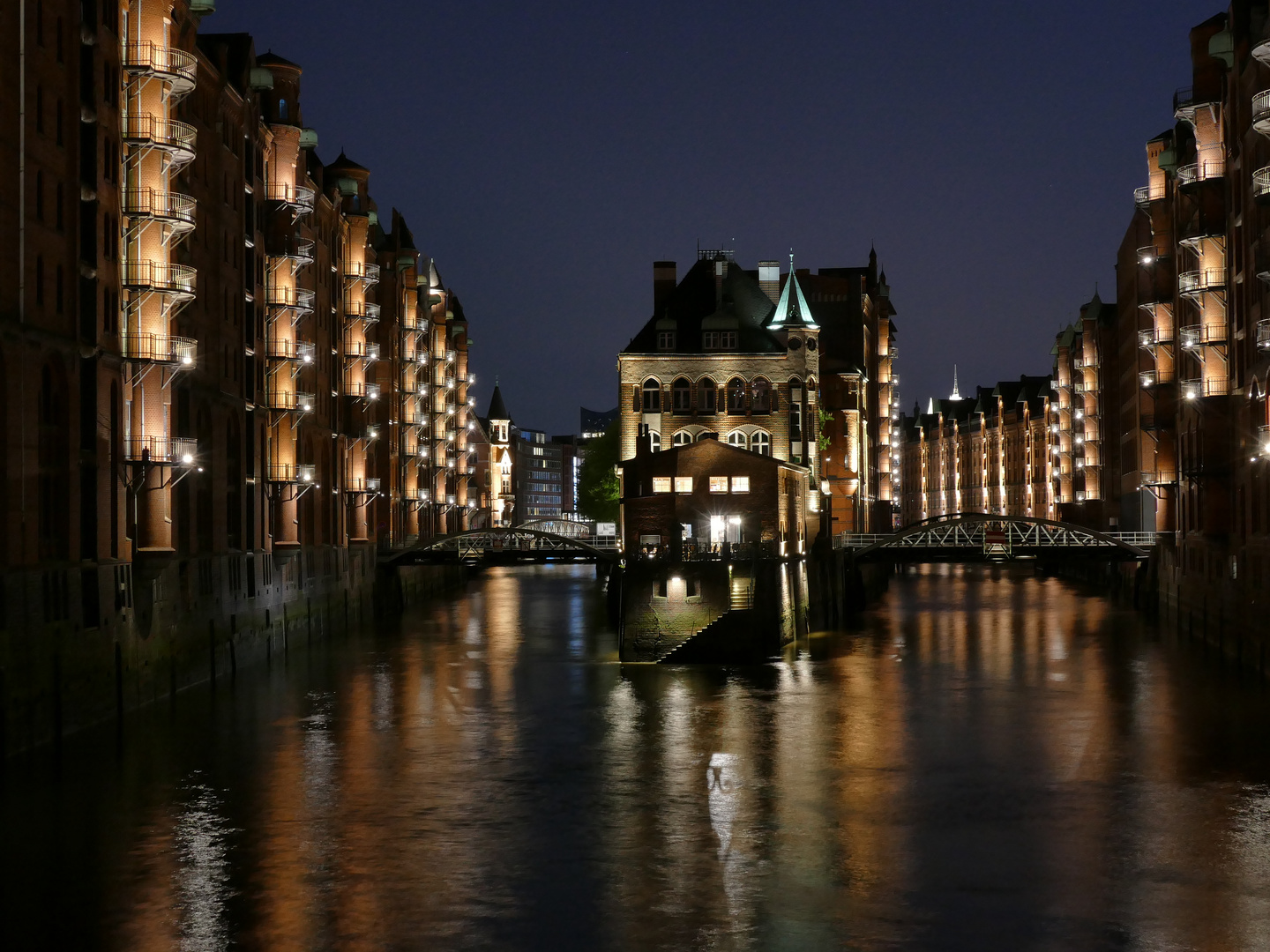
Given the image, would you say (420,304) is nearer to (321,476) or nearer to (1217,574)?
(321,476)

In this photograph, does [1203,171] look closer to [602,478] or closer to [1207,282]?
[1207,282]

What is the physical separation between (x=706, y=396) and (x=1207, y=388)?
3563 centimetres

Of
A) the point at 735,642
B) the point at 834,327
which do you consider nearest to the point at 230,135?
the point at 735,642

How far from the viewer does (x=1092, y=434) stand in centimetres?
12756

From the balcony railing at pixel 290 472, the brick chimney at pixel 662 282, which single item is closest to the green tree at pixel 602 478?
the brick chimney at pixel 662 282

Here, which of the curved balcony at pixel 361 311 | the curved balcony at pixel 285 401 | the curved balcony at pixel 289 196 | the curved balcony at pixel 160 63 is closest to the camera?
the curved balcony at pixel 160 63

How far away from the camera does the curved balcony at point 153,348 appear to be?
156ft

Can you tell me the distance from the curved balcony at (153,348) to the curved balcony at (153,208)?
3477 mm

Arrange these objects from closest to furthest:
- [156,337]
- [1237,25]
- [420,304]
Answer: [156,337], [1237,25], [420,304]

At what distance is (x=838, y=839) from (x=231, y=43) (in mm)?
44401

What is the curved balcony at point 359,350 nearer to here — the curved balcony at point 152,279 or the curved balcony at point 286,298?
the curved balcony at point 286,298

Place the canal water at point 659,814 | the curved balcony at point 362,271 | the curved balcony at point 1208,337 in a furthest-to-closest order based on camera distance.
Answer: the curved balcony at point 362,271, the curved balcony at point 1208,337, the canal water at point 659,814

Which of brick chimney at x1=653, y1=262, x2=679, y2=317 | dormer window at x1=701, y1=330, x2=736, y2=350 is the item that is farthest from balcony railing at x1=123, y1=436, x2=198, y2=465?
brick chimney at x1=653, y1=262, x2=679, y2=317

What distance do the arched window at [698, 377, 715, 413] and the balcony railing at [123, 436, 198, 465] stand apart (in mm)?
45379
